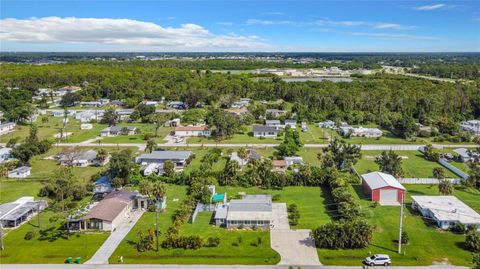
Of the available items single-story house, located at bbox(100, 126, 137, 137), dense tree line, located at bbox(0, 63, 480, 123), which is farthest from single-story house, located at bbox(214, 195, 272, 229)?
dense tree line, located at bbox(0, 63, 480, 123)

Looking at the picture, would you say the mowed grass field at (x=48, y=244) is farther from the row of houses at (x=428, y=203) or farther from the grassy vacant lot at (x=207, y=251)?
the row of houses at (x=428, y=203)

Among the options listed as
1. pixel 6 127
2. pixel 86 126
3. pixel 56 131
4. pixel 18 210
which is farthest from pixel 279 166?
pixel 6 127

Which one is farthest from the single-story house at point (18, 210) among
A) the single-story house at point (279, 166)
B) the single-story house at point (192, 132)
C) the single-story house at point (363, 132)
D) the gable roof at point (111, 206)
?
the single-story house at point (363, 132)

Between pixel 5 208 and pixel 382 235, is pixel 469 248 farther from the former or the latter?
pixel 5 208

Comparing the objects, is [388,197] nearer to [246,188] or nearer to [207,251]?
[246,188]

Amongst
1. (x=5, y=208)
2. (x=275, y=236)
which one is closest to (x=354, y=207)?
(x=275, y=236)

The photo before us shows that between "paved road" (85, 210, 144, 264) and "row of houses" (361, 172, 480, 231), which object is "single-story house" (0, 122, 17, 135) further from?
"row of houses" (361, 172, 480, 231)
